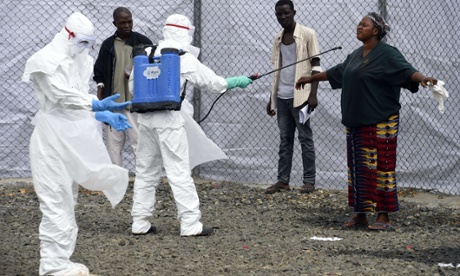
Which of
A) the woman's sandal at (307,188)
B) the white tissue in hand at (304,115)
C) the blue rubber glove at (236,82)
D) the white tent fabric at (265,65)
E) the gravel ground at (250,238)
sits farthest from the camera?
the white tent fabric at (265,65)

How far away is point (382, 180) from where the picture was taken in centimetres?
891

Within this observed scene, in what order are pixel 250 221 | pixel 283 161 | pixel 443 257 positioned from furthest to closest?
pixel 283 161 < pixel 250 221 < pixel 443 257

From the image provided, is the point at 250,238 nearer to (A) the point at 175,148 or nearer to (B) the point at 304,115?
(A) the point at 175,148

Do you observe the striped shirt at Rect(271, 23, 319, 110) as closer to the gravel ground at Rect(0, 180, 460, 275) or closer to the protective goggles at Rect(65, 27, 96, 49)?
the gravel ground at Rect(0, 180, 460, 275)

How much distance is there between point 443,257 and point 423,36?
457 cm

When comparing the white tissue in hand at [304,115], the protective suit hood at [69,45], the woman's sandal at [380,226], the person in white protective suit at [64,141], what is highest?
the protective suit hood at [69,45]

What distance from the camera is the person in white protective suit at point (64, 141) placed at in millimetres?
6613

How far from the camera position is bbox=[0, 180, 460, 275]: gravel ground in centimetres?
715

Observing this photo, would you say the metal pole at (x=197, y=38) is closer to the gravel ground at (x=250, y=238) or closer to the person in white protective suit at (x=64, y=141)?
the gravel ground at (x=250, y=238)

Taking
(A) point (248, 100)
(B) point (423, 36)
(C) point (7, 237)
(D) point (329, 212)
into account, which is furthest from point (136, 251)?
(B) point (423, 36)

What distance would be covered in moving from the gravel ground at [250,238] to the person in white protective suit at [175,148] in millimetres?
212

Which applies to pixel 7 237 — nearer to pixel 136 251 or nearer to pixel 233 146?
pixel 136 251

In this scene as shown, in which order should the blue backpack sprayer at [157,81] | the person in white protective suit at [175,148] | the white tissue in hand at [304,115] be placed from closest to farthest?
the blue backpack sprayer at [157,81] → the person in white protective suit at [175,148] → the white tissue in hand at [304,115]

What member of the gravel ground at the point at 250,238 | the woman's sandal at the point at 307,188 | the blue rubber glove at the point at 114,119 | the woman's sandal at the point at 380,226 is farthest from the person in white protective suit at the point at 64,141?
the woman's sandal at the point at 307,188
